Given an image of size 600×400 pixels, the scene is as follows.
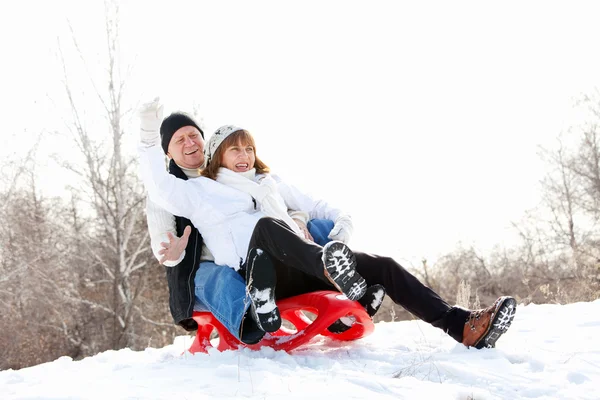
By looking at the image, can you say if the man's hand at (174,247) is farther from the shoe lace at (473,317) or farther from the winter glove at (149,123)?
the shoe lace at (473,317)

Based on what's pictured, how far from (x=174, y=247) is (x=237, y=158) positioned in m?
0.59

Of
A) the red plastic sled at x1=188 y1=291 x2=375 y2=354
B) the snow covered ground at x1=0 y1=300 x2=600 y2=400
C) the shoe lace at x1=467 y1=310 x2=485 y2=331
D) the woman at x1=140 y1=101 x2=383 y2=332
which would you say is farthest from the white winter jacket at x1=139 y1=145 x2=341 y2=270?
the shoe lace at x1=467 y1=310 x2=485 y2=331

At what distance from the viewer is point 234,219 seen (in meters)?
3.10

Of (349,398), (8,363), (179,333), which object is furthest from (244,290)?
(8,363)

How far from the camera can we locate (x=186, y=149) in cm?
351

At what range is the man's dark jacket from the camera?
10.3 feet

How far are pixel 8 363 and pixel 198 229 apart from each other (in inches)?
310

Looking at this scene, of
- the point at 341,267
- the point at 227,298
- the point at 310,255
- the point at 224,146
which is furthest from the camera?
the point at 224,146

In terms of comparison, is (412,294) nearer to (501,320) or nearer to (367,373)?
(501,320)

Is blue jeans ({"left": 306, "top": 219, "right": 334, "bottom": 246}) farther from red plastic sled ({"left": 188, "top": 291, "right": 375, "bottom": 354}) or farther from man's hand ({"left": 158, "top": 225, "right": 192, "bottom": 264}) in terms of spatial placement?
man's hand ({"left": 158, "top": 225, "right": 192, "bottom": 264})

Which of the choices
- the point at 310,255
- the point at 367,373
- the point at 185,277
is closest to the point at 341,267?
the point at 310,255

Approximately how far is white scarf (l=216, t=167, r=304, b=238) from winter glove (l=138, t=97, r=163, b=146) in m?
0.40

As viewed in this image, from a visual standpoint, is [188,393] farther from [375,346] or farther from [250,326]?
[375,346]

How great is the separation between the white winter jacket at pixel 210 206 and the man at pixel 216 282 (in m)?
0.08
